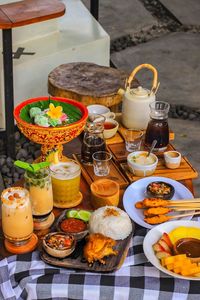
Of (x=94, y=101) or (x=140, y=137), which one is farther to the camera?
(x=94, y=101)

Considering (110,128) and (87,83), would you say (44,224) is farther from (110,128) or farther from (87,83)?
(87,83)

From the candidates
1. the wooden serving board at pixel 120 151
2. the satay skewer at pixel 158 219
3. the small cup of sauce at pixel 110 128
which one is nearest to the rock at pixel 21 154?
the small cup of sauce at pixel 110 128

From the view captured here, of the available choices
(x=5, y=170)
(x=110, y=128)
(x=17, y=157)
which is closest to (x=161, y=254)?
(x=110, y=128)

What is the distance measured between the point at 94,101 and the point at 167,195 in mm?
1629

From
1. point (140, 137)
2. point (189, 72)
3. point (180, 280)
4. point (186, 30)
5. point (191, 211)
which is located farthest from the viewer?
point (186, 30)

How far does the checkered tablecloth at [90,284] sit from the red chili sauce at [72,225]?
0.24m

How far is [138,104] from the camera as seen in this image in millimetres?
3980

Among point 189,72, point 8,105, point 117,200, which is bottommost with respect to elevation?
point 189,72

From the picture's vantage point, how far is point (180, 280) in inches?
111

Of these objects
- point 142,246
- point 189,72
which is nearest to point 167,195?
point 142,246

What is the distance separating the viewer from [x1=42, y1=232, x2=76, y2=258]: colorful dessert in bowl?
2865 mm

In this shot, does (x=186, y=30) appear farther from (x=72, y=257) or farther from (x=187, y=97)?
(x=72, y=257)

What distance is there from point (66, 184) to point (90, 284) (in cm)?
66

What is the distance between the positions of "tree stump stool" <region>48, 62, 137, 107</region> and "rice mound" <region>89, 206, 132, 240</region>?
6.20ft
